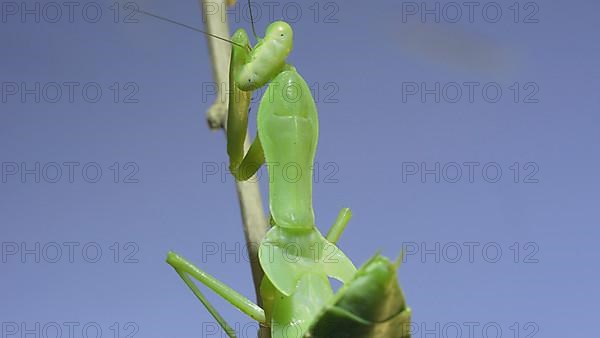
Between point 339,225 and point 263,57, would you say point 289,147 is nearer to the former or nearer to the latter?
point 263,57

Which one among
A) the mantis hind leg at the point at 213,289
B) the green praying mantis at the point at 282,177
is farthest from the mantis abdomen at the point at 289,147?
the mantis hind leg at the point at 213,289

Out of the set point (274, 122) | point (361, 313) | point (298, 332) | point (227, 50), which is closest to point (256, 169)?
point (274, 122)

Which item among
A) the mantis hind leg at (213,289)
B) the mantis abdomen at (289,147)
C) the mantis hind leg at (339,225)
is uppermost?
the mantis abdomen at (289,147)

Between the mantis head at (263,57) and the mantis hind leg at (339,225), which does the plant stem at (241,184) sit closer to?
the mantis head at (263,57)

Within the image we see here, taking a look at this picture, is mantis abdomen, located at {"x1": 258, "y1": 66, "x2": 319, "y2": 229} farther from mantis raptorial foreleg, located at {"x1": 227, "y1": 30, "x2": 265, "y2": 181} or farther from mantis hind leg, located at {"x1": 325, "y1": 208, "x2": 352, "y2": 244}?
mantis hind leg, located at {"x1": 325, "y1": 208, "x2": 352, "y2": 244}

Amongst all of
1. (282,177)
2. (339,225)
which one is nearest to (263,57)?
(282,177)

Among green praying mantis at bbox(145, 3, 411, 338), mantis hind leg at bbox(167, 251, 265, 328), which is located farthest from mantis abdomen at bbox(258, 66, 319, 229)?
mantis hind leg at bbox(167, 251, 265, 328)

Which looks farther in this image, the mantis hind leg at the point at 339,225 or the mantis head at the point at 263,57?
the mantis hind leg at the point at 339,225

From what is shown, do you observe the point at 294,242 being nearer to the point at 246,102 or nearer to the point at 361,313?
the point at 246,102
